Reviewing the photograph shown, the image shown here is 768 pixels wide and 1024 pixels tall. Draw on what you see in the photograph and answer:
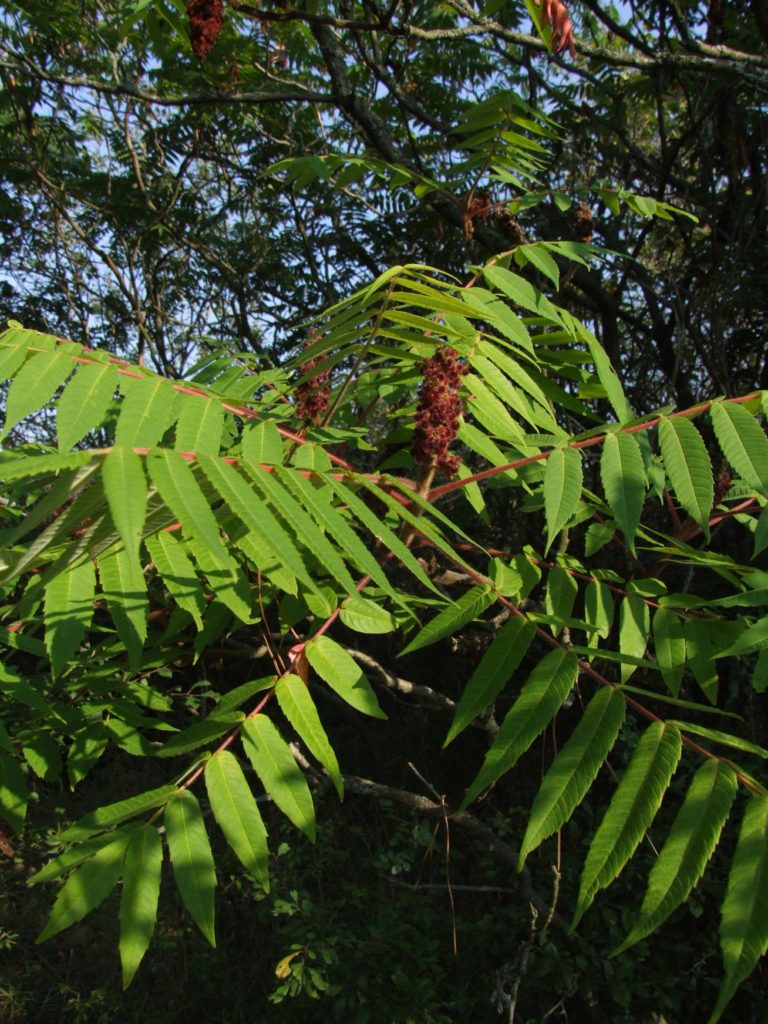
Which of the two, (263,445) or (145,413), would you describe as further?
(263,445)

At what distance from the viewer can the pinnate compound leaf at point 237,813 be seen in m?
1.51

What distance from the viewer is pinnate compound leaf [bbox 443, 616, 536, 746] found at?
1.55m

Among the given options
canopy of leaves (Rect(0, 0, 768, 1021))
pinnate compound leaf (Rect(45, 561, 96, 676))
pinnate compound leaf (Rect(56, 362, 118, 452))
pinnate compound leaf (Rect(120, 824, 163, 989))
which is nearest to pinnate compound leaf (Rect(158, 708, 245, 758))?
canopy of leaves (Rect(0, 0, 768, 1021))

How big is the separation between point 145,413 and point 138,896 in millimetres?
986

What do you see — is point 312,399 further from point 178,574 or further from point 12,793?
point 12,793

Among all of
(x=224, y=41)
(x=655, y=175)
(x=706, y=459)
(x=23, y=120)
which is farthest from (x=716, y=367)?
(x=23, y=120)

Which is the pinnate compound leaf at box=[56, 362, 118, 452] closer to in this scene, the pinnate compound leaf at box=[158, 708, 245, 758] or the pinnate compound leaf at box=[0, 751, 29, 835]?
the pinnate compound leaf at box=[158, 708, 245, 758]

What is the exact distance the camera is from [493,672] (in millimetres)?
1633

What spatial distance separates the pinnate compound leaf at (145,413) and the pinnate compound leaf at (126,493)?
0.20 metres

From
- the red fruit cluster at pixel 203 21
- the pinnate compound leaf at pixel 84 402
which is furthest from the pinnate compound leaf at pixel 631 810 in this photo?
the red fruit cluster at pixel 203 21

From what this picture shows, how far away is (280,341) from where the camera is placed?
7191 mm

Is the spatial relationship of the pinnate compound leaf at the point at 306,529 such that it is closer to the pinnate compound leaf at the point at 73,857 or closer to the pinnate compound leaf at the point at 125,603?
the pinnate compound leaf at the point at 125,603

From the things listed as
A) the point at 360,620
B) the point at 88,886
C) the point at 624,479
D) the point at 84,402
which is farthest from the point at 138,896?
the point at 624,479

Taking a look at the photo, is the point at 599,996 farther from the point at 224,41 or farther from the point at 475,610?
the point at 224,41
